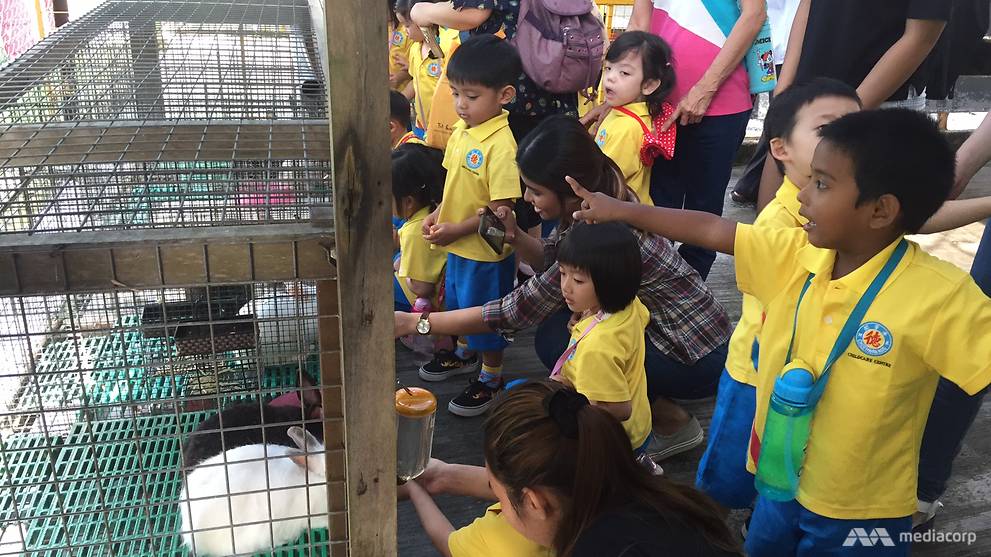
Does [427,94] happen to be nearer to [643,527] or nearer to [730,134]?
[730,134]

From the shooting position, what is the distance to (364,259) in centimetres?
92

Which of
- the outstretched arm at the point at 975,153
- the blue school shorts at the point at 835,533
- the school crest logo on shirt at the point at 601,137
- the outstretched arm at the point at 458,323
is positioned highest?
the outstretched arm at the point at 975,153

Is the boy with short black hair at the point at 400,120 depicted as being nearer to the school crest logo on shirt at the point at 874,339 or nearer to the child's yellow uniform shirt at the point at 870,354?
the child's yellow uniform shirt at the point at 870,354

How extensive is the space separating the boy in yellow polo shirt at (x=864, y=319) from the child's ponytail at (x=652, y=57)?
131cm

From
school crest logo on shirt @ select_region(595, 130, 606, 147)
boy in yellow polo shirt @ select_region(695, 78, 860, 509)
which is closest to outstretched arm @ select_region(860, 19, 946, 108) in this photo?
Result: boy in yellow polo shirt @ select_region(695, 78, 860, 509)

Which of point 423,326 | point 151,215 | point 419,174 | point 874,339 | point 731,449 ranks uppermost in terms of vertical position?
point 151,215

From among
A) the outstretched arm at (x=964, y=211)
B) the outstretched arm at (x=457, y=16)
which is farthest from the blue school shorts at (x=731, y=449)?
the outstretched arm at (x=457, y=16)

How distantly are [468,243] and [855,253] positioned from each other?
1529mm

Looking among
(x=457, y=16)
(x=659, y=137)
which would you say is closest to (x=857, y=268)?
(x=659, y=137)

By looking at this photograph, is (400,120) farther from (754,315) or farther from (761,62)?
(754,315)

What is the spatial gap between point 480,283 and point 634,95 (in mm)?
891

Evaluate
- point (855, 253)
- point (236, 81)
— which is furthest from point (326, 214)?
point (236, 81)

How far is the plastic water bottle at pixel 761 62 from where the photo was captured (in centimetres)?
278

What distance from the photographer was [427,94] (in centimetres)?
370
